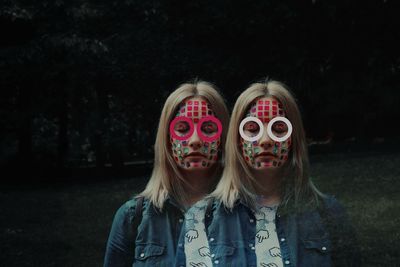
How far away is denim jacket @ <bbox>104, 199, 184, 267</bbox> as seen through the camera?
2604mm

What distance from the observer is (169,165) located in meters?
2.65

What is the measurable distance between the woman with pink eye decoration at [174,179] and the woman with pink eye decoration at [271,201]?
17 cm

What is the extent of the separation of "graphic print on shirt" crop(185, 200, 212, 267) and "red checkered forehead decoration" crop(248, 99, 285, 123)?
284 mm

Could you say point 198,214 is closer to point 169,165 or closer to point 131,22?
point 169,165

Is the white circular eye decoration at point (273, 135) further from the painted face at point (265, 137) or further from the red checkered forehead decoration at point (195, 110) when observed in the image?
the red checkered forehead decoration at point (195, 110)

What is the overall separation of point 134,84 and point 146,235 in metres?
3.65

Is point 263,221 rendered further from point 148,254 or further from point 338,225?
point 148,254

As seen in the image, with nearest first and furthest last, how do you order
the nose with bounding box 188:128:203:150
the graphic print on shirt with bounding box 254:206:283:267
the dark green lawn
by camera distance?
the graphic print on shirt with bounding box 254:206:283:267 < the nose with bounding box 188:128:203:150 < the dark green lawn

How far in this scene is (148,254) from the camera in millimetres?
2592

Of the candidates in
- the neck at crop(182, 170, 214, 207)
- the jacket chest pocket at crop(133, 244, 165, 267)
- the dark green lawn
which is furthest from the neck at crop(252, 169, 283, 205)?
the dark green lawn

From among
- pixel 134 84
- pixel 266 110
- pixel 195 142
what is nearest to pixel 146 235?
pixel 195 142

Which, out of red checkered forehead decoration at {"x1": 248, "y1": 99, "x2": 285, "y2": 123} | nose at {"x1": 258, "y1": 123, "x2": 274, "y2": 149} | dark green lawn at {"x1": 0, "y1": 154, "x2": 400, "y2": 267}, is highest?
red checkered forehead decoration at {"x1": 248, "y1": 99, "x2": 285, "y2": 123}

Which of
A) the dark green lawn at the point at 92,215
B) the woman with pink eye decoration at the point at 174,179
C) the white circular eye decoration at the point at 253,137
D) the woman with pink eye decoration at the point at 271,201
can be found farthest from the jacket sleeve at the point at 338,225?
the dark green lawn at the point at 92,215

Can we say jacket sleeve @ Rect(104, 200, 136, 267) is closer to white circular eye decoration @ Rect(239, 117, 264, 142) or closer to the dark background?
white circular eye decoration @ Rect(239, 117, 264, 142)
